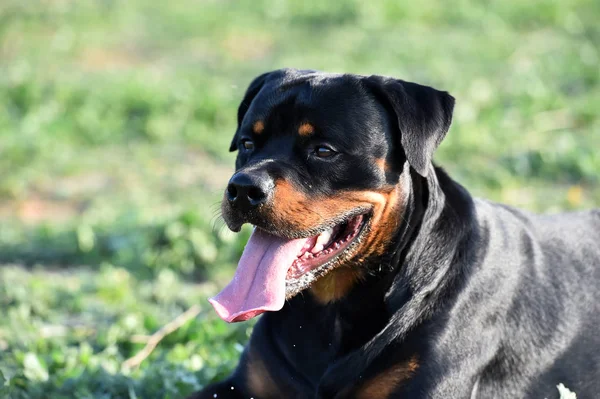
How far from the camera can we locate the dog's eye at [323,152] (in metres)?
3.88

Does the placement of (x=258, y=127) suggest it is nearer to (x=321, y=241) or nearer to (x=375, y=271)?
(x=321, y=241)

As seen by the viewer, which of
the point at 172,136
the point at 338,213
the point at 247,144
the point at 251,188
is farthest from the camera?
the point at 172,136

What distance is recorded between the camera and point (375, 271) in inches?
155

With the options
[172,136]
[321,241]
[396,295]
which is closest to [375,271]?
[396,295]

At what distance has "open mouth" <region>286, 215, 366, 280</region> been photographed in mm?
3852

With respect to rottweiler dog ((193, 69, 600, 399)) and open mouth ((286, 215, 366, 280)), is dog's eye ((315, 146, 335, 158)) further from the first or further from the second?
open mouth ((286, 215, 366, 280))

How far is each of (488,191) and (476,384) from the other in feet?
14.0

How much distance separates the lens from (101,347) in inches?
214

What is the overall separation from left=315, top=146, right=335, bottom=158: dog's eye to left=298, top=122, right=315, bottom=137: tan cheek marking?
74mm

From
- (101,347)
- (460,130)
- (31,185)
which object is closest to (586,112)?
(460,130)

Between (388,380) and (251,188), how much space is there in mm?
918

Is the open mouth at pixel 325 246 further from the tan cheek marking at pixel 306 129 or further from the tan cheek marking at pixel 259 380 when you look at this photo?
the tan cheek marking at pixel 259 380

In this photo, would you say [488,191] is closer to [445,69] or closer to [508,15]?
[445,69]

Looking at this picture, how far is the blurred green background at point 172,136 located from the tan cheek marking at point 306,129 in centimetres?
120
